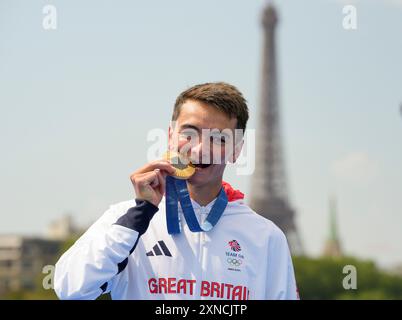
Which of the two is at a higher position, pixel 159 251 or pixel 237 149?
pixel 237 149

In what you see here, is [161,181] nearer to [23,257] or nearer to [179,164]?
[179,164]

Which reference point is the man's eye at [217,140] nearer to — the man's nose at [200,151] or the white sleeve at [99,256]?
the man's nose at [200,151]

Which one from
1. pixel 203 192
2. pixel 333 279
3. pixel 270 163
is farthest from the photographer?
pixel 333 279

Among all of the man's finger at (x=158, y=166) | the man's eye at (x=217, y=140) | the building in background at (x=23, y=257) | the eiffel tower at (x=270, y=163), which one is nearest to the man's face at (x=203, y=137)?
the man's eye at (x=217, y=140)

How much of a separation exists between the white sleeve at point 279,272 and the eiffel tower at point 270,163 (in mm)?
52039

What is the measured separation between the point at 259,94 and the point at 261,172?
5130 millimetres

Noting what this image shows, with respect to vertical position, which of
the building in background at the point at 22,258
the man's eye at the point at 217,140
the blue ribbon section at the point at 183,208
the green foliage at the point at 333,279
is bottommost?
the building in background at the point at 22,258

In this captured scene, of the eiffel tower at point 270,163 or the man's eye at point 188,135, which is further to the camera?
the eiffel tower at point 270,163

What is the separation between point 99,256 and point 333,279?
193 feet

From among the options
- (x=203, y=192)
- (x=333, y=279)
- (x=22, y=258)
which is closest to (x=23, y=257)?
(x=22, y=258)

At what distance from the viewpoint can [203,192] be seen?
13.6 ft

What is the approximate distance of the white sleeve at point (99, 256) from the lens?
364cm
